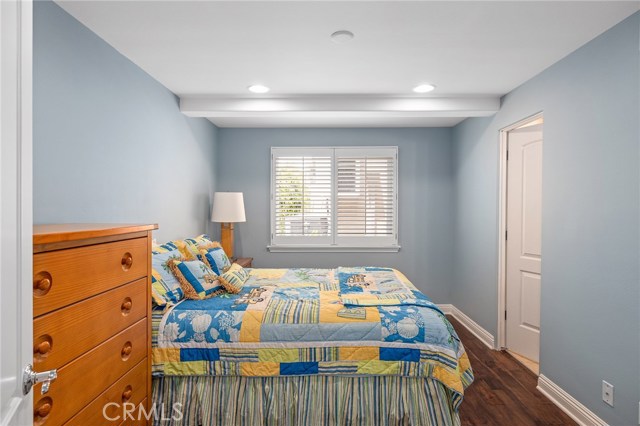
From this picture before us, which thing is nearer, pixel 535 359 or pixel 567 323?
pixel 567 323

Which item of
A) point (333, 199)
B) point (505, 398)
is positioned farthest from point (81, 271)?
point (333, 199)

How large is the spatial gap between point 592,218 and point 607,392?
1071mm

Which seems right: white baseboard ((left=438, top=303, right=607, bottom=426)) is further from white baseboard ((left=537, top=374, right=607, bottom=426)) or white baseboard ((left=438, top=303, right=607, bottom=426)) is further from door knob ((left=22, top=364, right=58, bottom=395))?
door knob ((left=22, top=364, right=58, bottom=395))

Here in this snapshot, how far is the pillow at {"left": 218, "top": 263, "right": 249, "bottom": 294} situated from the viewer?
109 inches

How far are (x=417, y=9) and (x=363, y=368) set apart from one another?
2.11m

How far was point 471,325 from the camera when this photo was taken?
420cm

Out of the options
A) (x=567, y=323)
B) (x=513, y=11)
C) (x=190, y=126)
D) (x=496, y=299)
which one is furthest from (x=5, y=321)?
(x=496, y=299)

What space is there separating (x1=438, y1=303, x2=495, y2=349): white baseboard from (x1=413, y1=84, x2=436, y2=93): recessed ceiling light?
8.37 feet

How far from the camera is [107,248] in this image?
61.6 inches

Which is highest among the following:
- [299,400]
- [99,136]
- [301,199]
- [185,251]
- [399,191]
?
[99,136]

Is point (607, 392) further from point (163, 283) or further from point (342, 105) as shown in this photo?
point (342, 105)

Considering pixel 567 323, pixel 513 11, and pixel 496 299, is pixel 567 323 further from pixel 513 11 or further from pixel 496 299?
pixel 513 11

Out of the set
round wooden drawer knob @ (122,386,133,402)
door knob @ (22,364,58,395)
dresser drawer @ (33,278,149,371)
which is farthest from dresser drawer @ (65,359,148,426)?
door knob @ (22,364,58,395)

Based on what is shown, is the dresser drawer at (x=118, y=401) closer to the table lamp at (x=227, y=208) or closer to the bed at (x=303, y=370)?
the bed at (x=303, y=370)
